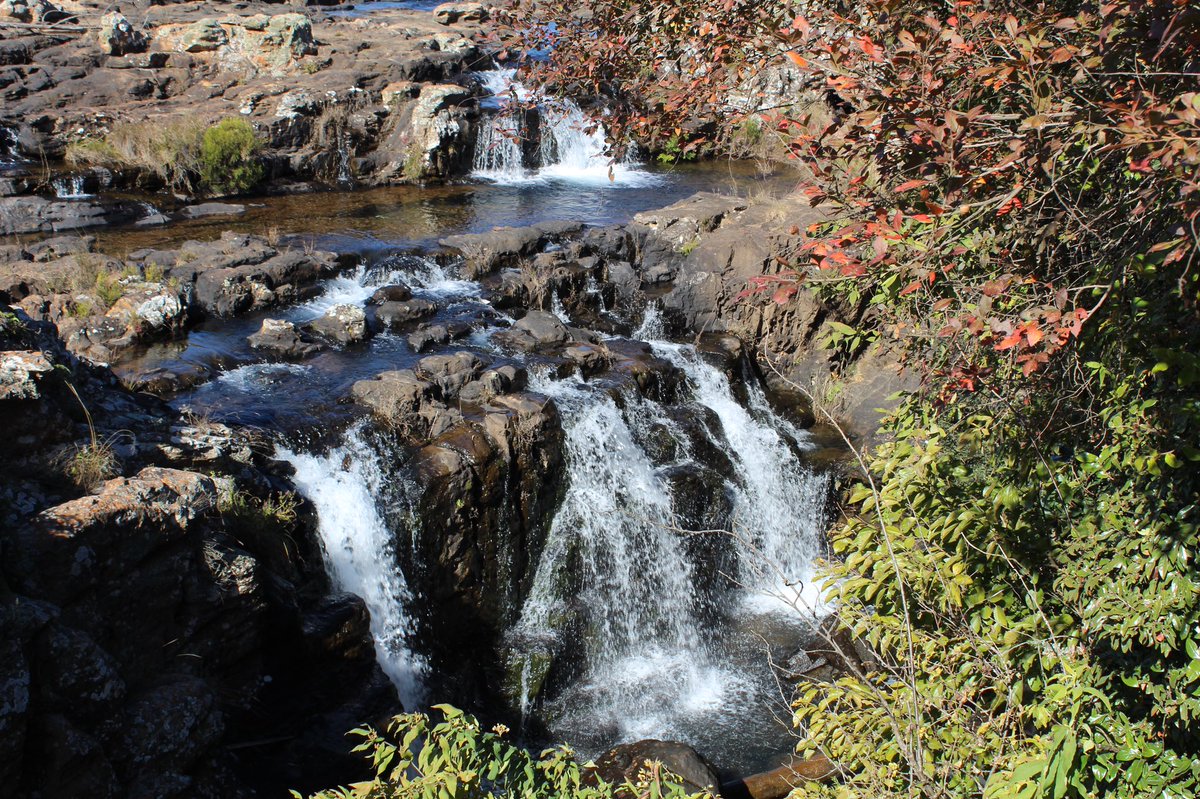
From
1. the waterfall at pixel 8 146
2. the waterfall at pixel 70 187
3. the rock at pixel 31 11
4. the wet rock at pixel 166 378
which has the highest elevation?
the rock at pixel 31 11

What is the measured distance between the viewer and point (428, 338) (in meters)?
10.7

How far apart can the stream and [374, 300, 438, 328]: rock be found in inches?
9.0

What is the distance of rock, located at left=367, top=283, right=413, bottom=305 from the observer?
1179cm

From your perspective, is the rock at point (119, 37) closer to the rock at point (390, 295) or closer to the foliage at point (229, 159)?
the foliage at point (229, 159)

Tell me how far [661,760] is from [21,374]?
5.26m

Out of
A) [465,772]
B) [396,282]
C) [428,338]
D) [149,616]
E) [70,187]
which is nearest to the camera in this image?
[465,772]

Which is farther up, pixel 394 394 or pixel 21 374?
pixel 21 374

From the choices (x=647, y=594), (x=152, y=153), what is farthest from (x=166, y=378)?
(x=152, y=153)

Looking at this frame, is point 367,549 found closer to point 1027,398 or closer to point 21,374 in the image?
point 21,374

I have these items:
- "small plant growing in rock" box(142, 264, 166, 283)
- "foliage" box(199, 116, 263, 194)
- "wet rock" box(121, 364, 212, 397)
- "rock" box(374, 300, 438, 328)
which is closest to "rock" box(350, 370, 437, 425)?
"wet rock" box(121, 364, 212, 397)

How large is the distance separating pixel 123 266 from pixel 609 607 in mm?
7880

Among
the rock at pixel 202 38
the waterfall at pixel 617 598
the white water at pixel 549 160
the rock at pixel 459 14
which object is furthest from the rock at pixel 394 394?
the rock at pixel 459 14

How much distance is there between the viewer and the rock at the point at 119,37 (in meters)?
20.2

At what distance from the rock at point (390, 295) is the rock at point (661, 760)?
6.77 metres
